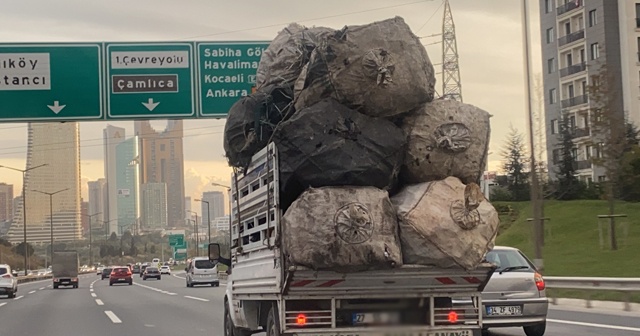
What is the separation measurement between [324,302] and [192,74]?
1620cm

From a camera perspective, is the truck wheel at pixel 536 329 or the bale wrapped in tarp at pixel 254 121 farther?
the truck wheel at pixel 536 329

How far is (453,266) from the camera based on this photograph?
7949 millimetres

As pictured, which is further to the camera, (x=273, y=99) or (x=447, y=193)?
(x=273, y=99)

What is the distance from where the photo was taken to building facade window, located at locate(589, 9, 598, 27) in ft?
233

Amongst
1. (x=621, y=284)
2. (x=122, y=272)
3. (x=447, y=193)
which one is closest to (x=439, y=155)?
(x=447, y=193)

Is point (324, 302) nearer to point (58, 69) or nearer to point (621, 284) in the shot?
point (621, 284)

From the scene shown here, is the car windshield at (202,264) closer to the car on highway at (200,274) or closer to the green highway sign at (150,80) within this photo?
the car on highway at (200,274)

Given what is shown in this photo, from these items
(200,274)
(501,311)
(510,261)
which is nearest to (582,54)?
(200,274)

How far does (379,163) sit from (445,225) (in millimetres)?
794

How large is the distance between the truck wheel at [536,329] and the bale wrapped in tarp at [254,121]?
17.9ft

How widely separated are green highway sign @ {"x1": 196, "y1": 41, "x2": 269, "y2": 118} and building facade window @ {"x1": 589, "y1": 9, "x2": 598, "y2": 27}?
2084 inches

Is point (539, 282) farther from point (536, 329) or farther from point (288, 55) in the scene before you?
point (288, 55)

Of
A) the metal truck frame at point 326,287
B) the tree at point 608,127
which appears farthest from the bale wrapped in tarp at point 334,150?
the tree at point 608,127

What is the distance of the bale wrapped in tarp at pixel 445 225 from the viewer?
7.72 meters
